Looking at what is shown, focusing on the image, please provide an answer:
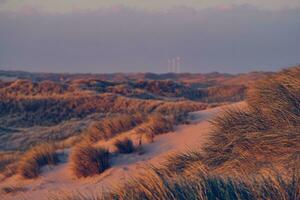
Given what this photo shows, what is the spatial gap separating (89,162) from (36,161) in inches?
88.9

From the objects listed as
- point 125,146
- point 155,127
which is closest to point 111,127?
Result: point 155,127

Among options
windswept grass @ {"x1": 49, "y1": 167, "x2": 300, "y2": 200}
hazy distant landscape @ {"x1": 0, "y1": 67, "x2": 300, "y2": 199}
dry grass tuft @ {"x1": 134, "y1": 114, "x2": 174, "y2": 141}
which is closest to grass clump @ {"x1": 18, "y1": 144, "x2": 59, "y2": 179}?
hazy distant landscape @ {"x1": 0, "y1": 67, "x2": 300, "y2": 199}

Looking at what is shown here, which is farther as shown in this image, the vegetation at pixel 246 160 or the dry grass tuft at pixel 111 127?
the dry grass tuft at pixel 111 127

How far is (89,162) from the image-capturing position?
46.6ft

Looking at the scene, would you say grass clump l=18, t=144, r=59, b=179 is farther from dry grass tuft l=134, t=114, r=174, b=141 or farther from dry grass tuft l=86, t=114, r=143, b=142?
dry grass tuft l=134, t=114, r=174, b=141

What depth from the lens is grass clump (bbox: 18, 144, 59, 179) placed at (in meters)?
15.3

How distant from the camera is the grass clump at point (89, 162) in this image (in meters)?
14.1

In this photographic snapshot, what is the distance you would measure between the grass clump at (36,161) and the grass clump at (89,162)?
4.77 ft

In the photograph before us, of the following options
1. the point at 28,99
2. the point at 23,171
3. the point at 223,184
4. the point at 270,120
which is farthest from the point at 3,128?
the point at 223,184

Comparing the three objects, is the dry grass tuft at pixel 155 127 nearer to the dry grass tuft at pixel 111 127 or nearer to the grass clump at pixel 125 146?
the grass clump at pixel 125 146

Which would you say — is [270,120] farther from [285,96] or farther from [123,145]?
[123,145]

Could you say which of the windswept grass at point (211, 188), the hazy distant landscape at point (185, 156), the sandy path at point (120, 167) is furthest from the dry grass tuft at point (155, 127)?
the windswept grass at point (211, 188)

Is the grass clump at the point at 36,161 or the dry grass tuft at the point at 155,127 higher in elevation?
the dry grass tuft at the point at 155,127

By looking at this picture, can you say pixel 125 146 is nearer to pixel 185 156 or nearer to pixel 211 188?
pixel 185 156
